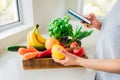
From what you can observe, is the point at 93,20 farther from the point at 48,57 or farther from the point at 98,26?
the point at 48,57

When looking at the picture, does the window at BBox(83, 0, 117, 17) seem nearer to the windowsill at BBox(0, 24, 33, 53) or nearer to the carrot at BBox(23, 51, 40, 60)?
the windowsill at BBox(0, 24, 33, 53)

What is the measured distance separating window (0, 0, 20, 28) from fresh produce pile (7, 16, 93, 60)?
352 mm

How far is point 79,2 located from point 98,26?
86 cm

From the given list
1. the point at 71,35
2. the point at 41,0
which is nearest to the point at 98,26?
the point at 71,35

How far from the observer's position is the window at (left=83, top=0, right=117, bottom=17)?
1657 millimetres

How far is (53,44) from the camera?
86 cm

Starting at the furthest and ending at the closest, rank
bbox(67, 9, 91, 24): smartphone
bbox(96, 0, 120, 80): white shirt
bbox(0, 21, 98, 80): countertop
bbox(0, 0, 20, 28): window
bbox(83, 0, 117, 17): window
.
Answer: bbox(83, 0, 117, 17): window, bbox(0, 0, 20, 28): window, bbox(67, 9, 91, 24): smartphone, bbox(0, 21, 98, 80): countertop, bbox(96, 0, 120, 80): white shirt

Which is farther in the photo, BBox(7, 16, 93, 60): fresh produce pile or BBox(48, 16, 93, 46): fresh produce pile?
BBox(48, 16, 93, 46): fresh produce pile

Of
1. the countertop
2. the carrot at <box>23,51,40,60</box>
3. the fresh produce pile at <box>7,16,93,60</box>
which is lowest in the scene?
the countertop

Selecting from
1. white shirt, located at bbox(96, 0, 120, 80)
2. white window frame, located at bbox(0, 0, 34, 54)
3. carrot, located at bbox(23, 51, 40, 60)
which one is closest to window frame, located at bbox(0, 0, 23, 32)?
white window frame, located at bbox(0, 0, 34, 54)

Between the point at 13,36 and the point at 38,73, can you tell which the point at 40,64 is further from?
the point at 13,36

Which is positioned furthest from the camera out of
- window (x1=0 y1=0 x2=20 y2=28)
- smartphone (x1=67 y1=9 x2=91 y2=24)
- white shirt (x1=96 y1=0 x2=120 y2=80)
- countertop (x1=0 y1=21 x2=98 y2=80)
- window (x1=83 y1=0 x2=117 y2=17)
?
window (x1=83 y1=0 x2=117 y2=17)

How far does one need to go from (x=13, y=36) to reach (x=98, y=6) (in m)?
1.02

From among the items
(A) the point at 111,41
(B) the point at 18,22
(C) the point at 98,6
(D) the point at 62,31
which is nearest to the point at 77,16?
(D) the point at 62,31
